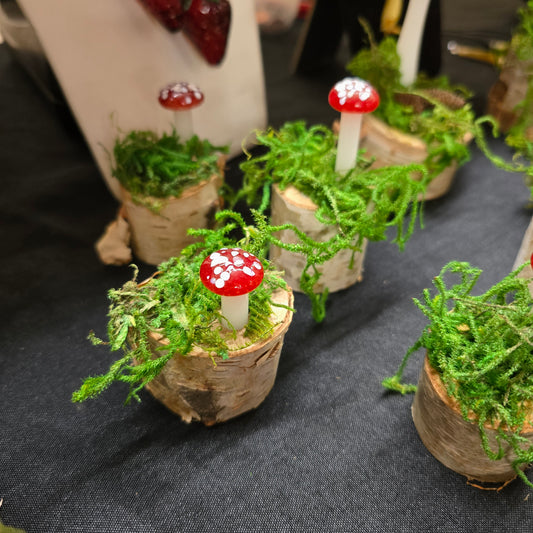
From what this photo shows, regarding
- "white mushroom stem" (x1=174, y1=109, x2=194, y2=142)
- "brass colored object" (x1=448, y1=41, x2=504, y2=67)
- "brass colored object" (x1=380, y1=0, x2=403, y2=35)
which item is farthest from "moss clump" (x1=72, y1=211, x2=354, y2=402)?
"brass colored object" (x1=448, y1=41, x2=504, y2=67)

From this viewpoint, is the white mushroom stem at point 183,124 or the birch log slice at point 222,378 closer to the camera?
the birch log slice at point 222,378

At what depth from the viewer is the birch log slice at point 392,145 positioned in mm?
1581

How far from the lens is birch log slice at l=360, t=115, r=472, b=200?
1581 millimetres

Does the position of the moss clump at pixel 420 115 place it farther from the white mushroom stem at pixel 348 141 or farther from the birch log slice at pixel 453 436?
the birch log slice at pixel 453 436

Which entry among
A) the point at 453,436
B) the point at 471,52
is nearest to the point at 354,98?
the point at 453,436

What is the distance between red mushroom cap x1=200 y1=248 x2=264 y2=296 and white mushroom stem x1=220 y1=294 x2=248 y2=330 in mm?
67

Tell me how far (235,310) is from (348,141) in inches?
21.6

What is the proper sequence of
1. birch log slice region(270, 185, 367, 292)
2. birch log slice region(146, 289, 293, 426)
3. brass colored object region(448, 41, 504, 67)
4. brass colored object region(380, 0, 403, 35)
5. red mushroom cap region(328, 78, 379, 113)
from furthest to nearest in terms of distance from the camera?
brass colored object region(448, 41, 504, 67)
brass colored object region(380, 0, 403, 35)
birch log slice region(270, 185, 367, 292)
red mushroom cap region(328, 78, 379, 113)
birch log slice region(146, 289, 293, 426)

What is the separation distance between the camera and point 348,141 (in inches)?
47.9

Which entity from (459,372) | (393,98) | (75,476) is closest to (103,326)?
(75,476)

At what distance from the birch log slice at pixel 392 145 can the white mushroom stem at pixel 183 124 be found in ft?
1.85

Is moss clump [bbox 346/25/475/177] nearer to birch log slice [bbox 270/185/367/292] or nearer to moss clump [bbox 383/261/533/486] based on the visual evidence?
birch log slice [bbox 270/185/367/292]

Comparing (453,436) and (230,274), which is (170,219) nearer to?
(230,274)

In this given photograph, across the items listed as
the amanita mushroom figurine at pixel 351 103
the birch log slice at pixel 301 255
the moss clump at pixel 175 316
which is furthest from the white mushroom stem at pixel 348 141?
the moss clump at pixel 175 316
